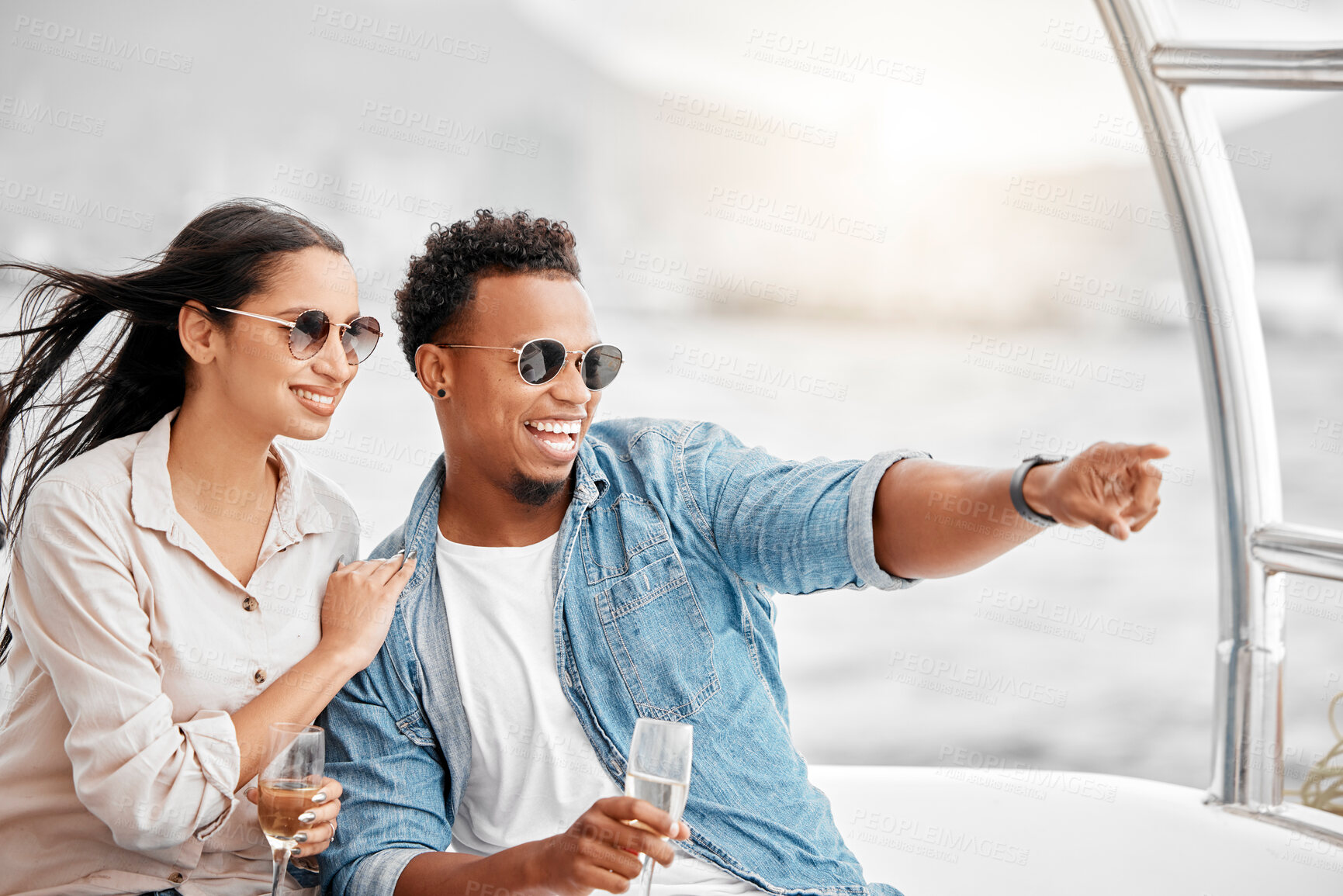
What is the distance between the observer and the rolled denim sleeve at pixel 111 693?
168 cm

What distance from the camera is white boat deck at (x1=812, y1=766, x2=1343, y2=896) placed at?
2623mm

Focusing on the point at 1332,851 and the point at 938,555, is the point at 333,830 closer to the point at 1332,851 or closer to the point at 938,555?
the point at 938,555

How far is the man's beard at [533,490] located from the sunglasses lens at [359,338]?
35cm

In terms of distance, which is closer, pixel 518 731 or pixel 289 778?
pixel 289 778

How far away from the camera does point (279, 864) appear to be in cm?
170

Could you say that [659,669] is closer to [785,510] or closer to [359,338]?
[785,510]

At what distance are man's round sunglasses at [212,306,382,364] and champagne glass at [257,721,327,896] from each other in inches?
25.5

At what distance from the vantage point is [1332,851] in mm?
2455

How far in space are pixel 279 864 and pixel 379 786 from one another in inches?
9.8

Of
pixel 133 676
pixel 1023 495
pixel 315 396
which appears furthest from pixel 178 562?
pixel 1023 495

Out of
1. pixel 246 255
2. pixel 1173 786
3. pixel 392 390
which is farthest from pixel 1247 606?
pixel 392 390

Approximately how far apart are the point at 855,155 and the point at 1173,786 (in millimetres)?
12302

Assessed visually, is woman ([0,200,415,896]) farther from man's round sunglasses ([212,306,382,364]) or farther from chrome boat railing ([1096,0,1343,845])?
chrome boat railing ([1096,0,1343,845])

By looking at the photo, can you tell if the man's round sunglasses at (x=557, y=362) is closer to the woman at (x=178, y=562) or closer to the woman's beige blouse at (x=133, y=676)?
the woman at (x=178, y=562)
